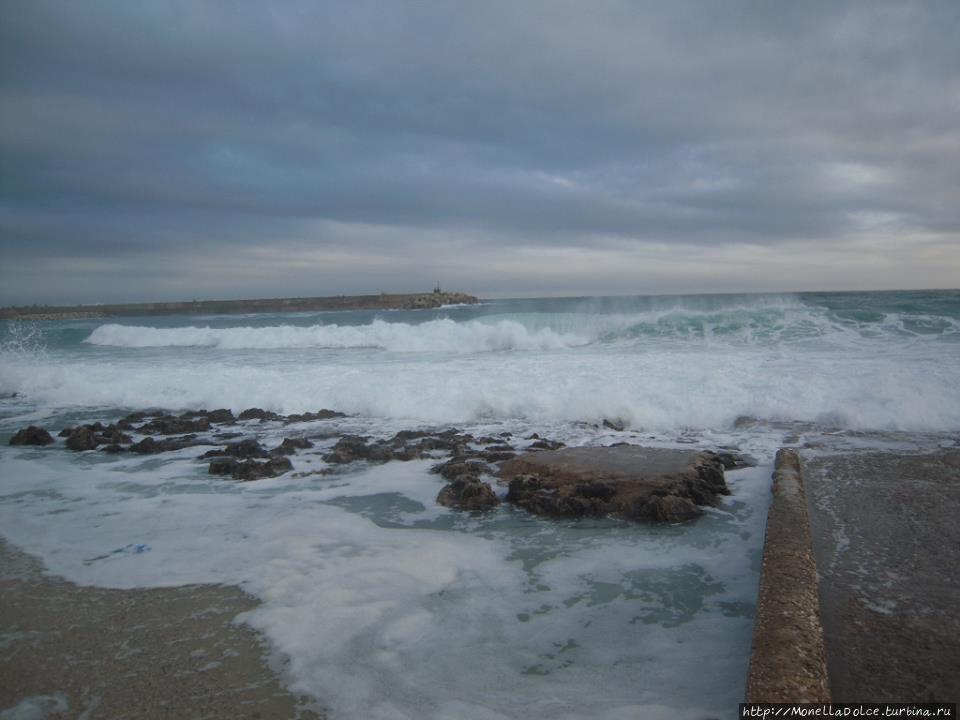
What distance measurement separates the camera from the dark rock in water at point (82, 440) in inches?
326

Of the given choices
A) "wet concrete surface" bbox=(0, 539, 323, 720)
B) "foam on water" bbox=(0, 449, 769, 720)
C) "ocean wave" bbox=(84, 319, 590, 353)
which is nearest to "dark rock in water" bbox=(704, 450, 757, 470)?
"foam on water" bbox=(0, 449, 769, 720)

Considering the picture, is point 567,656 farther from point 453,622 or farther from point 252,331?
point 252,331

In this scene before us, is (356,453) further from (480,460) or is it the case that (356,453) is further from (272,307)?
(272,307)

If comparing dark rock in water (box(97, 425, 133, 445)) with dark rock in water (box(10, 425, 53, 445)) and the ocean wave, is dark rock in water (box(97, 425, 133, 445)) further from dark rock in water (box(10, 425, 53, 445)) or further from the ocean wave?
the ocean wave

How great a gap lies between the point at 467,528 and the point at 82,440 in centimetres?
666

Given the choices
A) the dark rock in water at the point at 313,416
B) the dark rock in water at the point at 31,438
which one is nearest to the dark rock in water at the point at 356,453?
the dark rock in water at the point at 313,416

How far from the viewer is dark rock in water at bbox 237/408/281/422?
35.2 feet

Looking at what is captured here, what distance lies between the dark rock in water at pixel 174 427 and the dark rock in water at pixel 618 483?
A: 6051 millimetres

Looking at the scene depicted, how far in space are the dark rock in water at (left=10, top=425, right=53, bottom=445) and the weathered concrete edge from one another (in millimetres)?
9785

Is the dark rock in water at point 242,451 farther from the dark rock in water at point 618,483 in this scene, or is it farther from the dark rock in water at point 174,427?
the dark rock in water at point 618,483

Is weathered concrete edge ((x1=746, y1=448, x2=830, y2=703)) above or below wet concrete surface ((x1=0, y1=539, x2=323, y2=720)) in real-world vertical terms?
above

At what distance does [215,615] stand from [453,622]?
1383mm

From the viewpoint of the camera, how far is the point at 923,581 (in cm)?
330

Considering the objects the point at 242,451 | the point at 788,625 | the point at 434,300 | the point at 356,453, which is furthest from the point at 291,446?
the point at 434,300
